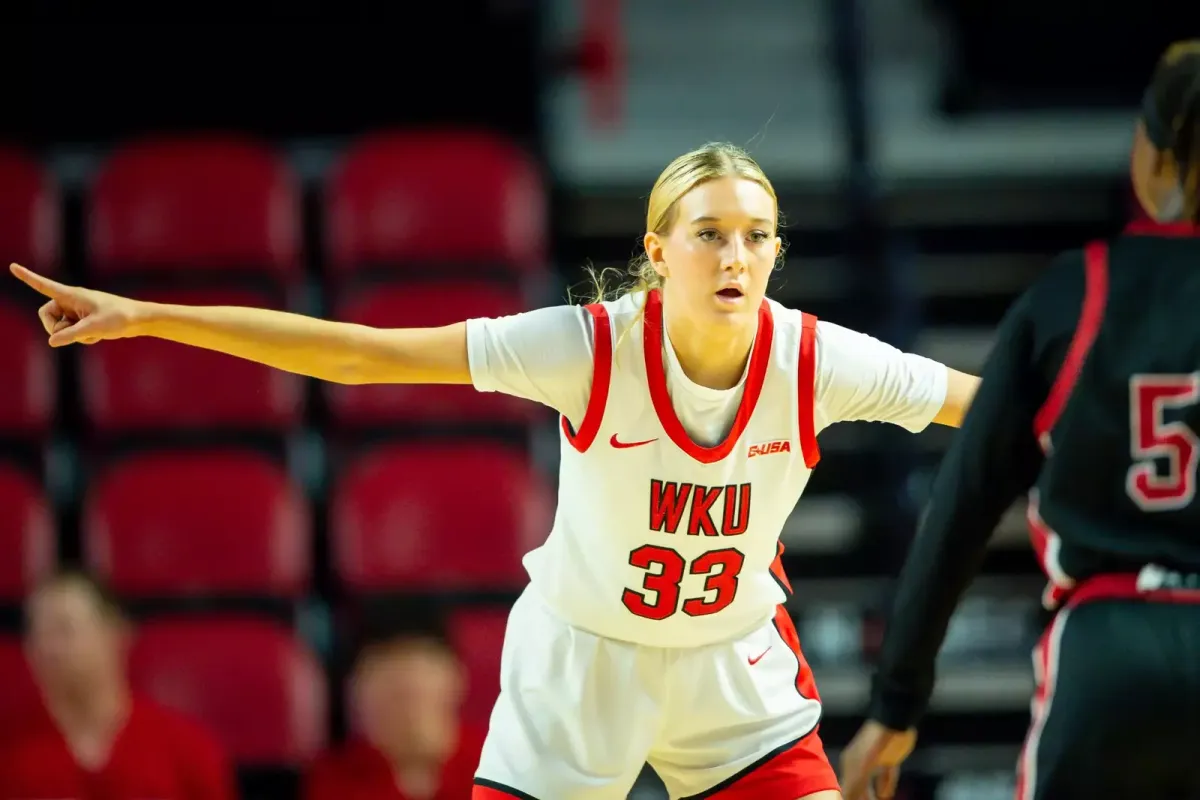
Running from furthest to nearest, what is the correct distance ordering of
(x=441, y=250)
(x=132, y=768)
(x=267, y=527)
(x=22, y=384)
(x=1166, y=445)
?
(x=441, y=250) → (x=22, y=384) → (x=267, y=527) → (x=132, y=768) → (x=1166, y=445)

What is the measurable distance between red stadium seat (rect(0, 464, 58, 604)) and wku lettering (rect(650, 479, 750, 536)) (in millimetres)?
3030

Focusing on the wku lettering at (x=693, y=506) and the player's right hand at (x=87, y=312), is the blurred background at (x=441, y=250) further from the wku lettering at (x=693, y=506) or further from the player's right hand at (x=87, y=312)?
the player's right hand at (x=87, y=312)

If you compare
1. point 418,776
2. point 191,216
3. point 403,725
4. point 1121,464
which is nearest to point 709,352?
point 1121,464

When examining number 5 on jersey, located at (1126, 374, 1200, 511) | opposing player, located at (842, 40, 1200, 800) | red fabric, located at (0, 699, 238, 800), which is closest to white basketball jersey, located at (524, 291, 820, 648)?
opposing player, located at (842, 40, 1200, 800)

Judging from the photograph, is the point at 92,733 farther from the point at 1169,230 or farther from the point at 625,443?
the point at 1169,230

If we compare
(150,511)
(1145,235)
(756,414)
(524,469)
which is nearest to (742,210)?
(756,414)

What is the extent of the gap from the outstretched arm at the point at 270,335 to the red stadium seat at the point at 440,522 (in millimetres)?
2452

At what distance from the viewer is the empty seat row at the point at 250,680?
5148 mm

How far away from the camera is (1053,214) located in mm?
6570

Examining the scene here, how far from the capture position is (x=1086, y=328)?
2.49 meters

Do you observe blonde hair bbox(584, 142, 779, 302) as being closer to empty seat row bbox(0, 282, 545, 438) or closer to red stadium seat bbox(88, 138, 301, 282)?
empty seat row bbox(0, 282, 545, 438)

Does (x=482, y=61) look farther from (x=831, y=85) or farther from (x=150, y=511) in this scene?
(x=150, y=511)

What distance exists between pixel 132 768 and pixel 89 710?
8.9 inches

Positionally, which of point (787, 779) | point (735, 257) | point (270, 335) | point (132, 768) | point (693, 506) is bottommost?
point (132, 768)
